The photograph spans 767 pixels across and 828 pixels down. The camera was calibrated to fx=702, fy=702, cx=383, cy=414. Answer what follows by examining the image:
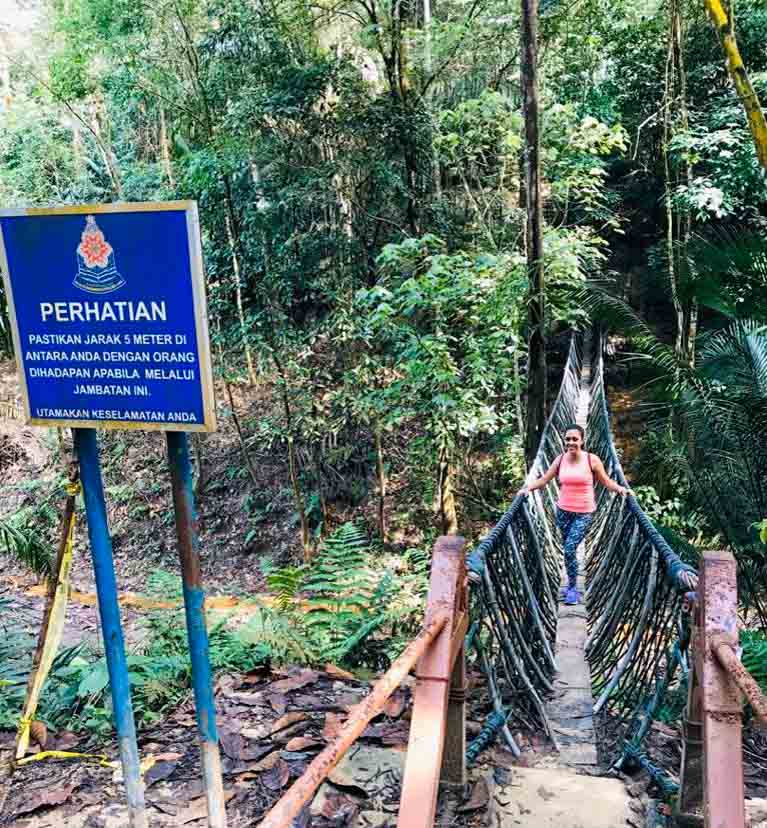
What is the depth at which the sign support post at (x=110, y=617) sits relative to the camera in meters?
1.39

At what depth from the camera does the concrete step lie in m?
1.54

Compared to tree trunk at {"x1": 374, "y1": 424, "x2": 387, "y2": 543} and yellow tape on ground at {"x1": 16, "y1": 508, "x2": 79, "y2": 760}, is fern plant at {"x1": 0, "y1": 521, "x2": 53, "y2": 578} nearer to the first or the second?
yellow tape on ground at {"x1": 16, "y1": 508, "x2": 79, "y2": 760}

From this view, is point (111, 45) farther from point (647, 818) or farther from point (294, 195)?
point (647, 818)

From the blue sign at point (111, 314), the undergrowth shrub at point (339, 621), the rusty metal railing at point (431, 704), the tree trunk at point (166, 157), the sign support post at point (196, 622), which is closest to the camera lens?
the rusty metal railing at point (431, 704)

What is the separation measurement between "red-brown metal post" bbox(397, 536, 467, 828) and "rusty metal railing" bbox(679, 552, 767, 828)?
0.43 metres

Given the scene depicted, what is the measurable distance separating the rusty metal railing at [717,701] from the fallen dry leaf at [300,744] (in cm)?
96

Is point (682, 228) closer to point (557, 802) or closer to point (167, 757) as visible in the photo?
point (557, 802)

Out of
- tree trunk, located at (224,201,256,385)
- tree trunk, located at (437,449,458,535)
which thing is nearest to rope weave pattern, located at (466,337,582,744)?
tree trunk, located at (437,449,458,535)

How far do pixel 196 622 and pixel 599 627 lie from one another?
5.94 feet

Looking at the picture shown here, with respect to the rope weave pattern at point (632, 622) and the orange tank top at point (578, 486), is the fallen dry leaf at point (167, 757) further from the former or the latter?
the orange tank top at point (578, 486)

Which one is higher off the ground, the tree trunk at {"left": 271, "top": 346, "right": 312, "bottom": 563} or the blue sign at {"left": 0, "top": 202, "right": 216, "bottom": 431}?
the blue sign at {"left": 0, "top": 202, "right": 216, "bottom": 431}

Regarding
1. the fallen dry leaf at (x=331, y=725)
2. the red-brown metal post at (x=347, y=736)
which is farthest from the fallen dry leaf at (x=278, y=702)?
the red-brown metal post at (x=347, y=736)

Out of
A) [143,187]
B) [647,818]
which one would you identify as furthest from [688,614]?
[143,187]

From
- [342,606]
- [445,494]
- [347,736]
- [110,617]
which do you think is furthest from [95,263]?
[445,494]
